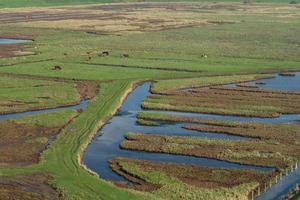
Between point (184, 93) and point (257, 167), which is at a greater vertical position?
point (184, 93)

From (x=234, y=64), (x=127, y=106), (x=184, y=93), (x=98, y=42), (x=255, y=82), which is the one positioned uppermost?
(x=98, y=42)

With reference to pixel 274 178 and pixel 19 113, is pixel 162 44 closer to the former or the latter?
pixel 19 113

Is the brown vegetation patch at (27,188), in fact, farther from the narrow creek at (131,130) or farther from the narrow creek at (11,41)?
the narrow creek at (11,41)

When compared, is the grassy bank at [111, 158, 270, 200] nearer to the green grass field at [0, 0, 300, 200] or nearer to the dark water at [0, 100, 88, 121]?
the green grass field at [0, 0, 300, 200]

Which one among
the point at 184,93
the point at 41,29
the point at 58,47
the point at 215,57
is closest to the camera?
the point at 184,93

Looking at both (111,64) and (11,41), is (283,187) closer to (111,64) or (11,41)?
(111,64)

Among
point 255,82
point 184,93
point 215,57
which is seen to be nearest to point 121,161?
point 184,93

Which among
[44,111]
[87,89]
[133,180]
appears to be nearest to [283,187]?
[133,180]
